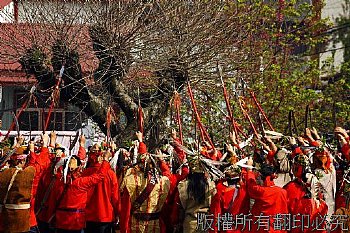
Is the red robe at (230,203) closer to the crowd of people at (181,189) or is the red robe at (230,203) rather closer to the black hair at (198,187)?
the crowd of people at (181,189)

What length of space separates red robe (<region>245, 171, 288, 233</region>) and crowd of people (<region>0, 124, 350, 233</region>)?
0.01 meters

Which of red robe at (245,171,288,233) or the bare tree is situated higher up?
the bare tree

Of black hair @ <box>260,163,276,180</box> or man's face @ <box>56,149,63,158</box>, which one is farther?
man's face @ <box>56,149,63,158</box>

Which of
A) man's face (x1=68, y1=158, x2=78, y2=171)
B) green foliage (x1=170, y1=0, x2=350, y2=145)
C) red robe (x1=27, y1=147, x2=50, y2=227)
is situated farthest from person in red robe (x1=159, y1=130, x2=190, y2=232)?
green foliage (x1=170, y1=0, x2=350, y2=145)

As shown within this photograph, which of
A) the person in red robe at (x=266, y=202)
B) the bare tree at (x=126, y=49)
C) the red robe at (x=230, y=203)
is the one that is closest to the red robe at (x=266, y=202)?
the person in red robe at (x=266, y=202)

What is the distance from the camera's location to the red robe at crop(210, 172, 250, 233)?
838 cm

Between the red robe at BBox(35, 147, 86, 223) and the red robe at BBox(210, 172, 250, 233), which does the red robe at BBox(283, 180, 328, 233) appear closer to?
the red robe at BBox(210, 172, 250, 233)

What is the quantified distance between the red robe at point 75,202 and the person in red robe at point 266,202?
216 cm

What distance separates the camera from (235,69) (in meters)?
15.4

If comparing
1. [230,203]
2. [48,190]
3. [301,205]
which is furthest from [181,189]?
[48,190]

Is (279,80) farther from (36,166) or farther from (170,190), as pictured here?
(36,166)

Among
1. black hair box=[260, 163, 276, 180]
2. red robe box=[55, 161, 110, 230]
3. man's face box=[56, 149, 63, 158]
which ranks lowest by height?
red robe box=[55, 161, 110, 230]

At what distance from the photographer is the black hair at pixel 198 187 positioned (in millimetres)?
8672

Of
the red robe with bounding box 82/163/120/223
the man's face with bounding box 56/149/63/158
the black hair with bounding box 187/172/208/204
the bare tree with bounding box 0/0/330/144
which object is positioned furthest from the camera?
the bare tree with bounding box 0/0/330/144
